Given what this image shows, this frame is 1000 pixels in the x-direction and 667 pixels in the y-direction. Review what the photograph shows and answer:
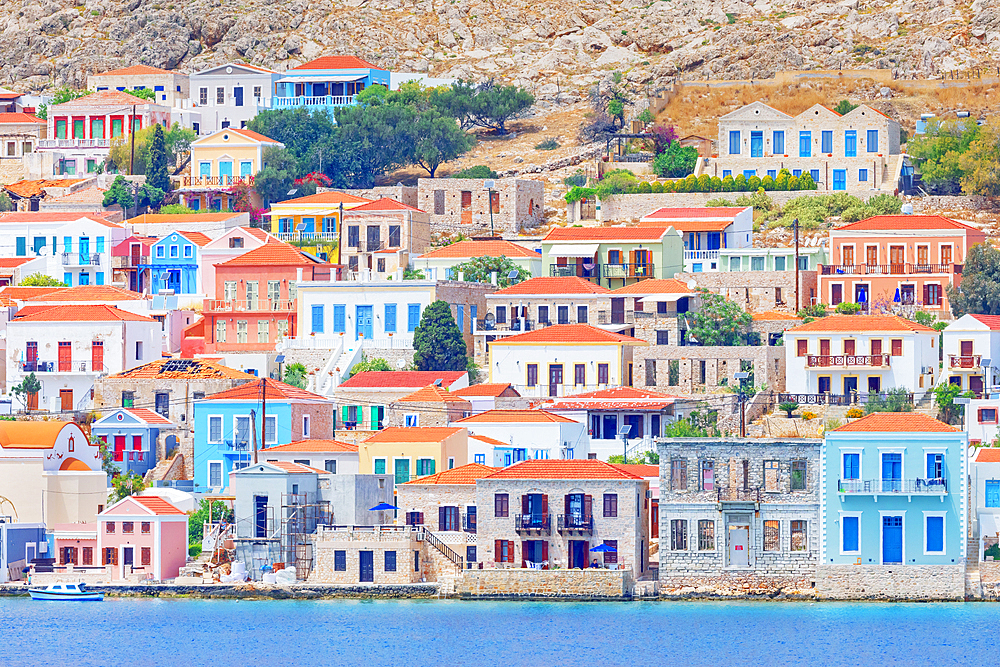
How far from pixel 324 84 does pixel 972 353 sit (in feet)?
164

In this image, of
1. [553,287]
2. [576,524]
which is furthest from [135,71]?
[576,524]

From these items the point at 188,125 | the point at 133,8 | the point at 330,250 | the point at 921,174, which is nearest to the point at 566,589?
the point at 330,250

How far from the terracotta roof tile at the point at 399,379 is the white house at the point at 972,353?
18.0m

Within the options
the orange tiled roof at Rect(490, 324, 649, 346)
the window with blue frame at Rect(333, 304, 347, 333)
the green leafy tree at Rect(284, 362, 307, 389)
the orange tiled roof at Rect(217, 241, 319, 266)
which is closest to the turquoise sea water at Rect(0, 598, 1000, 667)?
the green leafy tree at Rect(284, 362, 307, 389)

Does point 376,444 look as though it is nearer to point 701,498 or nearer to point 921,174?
point 701,498

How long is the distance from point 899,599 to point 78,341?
3581 centimetres

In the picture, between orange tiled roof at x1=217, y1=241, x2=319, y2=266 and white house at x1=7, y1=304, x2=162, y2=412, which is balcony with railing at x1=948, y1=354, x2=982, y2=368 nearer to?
orange tiled roof at x1=217, y1=241, x2=319, y2=266

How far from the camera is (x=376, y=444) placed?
79.0 meters

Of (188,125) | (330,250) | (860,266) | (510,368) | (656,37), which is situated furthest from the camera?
(656,37)

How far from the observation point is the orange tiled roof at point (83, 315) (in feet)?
296

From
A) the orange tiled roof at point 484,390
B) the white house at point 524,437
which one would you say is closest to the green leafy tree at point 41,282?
the orange tiled roof at point 484,390

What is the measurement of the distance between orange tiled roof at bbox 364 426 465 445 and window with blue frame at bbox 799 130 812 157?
35.1 meters

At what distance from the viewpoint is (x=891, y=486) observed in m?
69.9

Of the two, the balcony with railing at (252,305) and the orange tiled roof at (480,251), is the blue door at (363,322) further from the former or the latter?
the orange tiled roof at (480,251)
